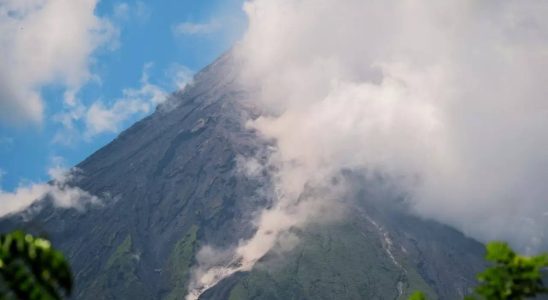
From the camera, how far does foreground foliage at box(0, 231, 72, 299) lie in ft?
62.8

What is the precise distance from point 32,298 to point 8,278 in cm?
115

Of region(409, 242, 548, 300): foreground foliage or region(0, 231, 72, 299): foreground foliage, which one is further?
region(409, 242, 548, 300): foreground foliage

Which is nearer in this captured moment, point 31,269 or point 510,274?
point 31,269

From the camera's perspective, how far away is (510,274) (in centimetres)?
2444

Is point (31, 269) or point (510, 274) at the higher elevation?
point (31, 269)

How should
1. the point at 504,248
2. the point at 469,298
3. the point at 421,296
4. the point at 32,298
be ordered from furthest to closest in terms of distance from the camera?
the point at 421,296 → the point at 469,298 → the point at 504,248 → the point at 32,298

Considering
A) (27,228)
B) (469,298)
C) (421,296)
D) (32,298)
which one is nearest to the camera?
(32,298)

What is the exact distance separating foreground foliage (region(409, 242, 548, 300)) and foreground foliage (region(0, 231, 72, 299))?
50.5 feet

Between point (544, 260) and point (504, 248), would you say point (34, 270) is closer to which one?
point (504, 248)

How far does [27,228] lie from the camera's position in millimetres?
22594

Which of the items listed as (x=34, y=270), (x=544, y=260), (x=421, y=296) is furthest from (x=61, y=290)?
(x=544, y=260)

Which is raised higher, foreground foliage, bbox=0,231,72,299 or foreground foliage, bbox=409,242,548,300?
foreground foliage, bbox=0,231,72,299

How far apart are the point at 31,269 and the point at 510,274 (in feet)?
57.4

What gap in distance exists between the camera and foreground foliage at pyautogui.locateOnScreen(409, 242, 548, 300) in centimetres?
2405
